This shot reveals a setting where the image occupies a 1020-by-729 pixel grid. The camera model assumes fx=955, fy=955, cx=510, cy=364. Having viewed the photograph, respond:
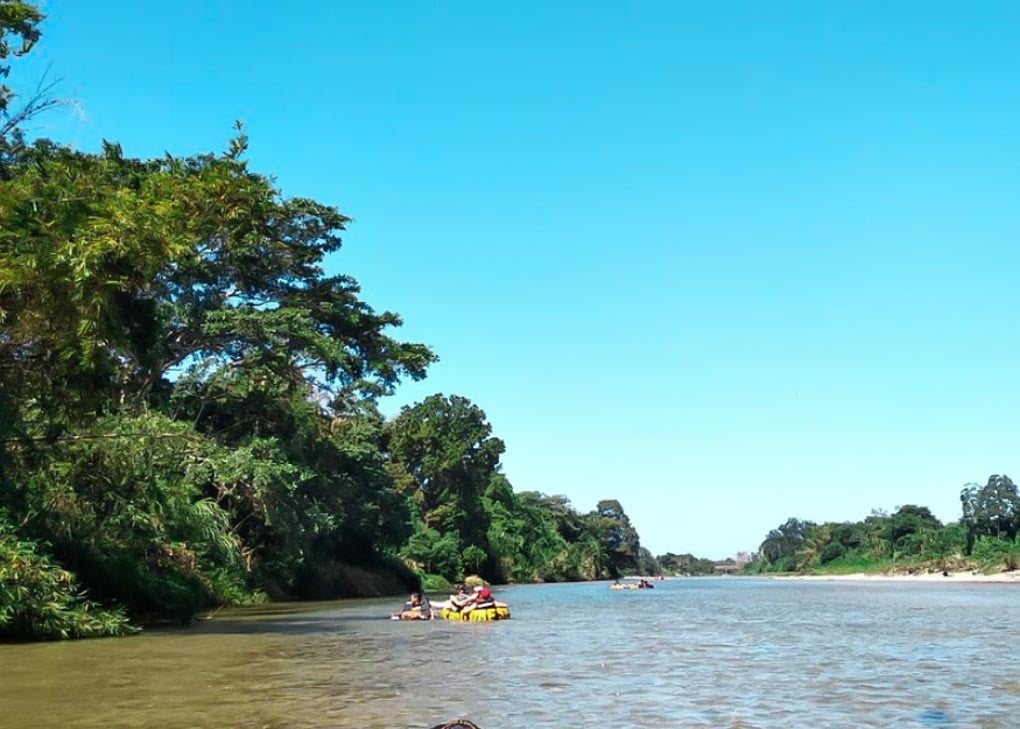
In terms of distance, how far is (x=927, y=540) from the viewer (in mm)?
77875

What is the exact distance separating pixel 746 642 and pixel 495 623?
8.12 metres

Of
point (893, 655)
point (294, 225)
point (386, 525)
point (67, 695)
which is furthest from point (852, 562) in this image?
point (67, 695)

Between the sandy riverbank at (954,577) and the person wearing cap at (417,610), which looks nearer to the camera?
the person wearing cap at (417,610)

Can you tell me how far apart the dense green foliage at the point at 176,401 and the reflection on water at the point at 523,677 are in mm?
2423

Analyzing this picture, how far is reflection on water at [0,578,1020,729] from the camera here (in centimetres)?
947

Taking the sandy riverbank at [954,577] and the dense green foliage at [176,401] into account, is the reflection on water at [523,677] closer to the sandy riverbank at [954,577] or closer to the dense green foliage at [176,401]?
the dense green foliage at [176,401]

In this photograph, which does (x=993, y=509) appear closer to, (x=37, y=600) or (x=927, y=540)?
(x=927, y=540)

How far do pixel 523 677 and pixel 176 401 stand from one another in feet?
78.8

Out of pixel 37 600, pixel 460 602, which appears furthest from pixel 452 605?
pixel 37 600

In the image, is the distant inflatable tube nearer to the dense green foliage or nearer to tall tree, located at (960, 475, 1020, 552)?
the dense green foliage

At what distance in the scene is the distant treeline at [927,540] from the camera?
67000 millimetres

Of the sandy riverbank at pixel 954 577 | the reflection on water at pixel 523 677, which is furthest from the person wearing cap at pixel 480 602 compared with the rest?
the sandy riverbank at pixel 954 577

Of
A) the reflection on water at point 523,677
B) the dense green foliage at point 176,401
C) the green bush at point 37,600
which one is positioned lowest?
the reflection on water at point 523,677

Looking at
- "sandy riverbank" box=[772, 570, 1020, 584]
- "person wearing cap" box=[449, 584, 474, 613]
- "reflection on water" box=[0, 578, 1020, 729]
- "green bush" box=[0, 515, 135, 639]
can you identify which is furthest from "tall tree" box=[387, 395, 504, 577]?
"green bush" box=[0, 515, 135, 639]
